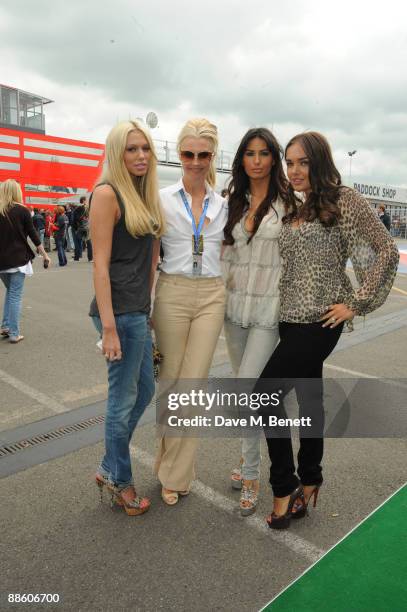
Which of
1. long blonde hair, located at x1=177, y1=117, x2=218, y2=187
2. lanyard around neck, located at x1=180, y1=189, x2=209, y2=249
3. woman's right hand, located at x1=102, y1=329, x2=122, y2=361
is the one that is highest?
long blonde hair, located at x1=177, y1=117, x2=218, y2=187

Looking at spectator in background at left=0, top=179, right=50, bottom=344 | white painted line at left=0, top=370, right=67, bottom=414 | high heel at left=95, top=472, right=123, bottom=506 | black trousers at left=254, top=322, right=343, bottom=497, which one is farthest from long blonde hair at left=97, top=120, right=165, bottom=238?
spectator in background at left=0, top=179, right=50, bottom=344

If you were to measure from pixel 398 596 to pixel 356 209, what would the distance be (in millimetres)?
1654

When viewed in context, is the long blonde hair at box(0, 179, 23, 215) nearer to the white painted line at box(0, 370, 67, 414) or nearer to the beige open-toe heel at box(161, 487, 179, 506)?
the white painted line at box(0, 370, 67, 414)

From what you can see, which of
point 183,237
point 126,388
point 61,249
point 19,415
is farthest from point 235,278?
point 61,249

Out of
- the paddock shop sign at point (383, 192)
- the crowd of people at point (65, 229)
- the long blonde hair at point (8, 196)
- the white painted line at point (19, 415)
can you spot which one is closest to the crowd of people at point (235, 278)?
the white painted line at point (19, 415)

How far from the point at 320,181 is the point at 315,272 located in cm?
43

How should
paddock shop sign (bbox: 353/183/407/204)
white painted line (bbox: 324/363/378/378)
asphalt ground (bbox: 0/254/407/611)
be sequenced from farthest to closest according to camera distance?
paddock shop sign (bbox: 353/183/407/204)
white painted line (bbox: 324/363/378/378)
asphalt ground (bbox: 0/254/407/611)

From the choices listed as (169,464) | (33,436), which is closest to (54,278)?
(33,436)

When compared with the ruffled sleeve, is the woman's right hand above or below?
below

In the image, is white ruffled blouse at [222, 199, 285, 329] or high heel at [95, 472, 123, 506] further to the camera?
high heel at [95, 472, 123, 506]

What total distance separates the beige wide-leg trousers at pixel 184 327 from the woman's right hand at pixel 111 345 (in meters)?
0.34

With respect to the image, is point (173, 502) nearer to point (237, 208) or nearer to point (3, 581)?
A: point (3, 581)

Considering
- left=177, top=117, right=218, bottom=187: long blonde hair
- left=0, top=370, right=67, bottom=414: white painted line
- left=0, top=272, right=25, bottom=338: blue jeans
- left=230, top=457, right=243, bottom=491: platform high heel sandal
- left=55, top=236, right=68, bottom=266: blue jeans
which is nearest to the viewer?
left=177, top=117, right=218, bottom=187: long blonde hair

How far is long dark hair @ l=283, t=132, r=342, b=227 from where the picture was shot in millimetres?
2207
